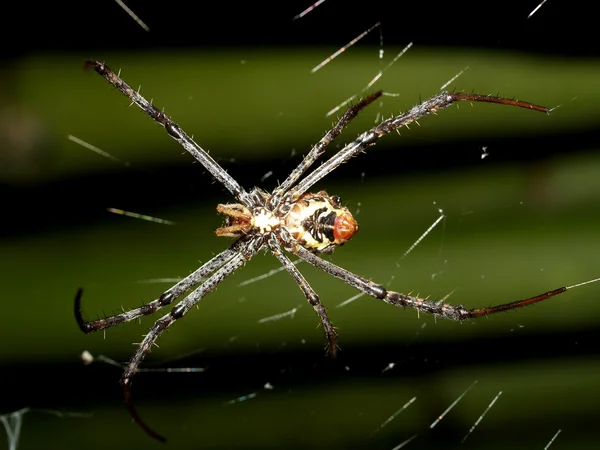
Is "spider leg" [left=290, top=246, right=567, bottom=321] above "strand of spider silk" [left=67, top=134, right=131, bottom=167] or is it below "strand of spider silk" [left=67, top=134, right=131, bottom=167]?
below

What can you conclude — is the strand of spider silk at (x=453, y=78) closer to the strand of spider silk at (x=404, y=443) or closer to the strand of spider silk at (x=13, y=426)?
the strand of spider silk at (x=404, y=443)

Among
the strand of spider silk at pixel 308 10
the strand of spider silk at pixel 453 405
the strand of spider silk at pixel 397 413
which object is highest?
the strand of spider silk at pixel 308 10

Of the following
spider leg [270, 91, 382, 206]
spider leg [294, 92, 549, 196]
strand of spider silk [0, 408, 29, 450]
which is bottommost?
strand of spider silk [0, 408, 29, 450]

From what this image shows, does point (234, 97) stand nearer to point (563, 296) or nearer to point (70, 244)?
point (70, 244)

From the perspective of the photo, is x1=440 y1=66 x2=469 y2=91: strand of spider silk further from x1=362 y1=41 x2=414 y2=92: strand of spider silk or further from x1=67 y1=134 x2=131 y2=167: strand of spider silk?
x1=67 y1=134 x2=131 y2=167: strand of spider silk

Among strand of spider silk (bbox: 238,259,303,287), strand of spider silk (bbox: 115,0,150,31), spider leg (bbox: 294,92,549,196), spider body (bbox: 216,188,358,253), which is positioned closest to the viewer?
spider leg (bbox: 294,92,549,196)

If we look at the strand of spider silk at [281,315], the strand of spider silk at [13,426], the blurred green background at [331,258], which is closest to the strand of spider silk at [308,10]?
the blurred green background at [331,258]

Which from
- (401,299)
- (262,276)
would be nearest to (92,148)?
(262,276)

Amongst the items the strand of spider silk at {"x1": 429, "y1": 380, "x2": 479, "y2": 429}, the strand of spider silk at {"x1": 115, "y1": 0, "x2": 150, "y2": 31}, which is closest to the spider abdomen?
the strand of spider silk at {"x1": 429, "y1": 380, "x2": 479, "y2": 429}

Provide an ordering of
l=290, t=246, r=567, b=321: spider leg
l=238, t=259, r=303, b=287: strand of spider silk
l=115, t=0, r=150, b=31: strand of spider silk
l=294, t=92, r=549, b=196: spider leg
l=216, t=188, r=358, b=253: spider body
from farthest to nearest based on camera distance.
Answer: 1. l=238, t=259, r=303, b=287: strand of spider silk
2. l=115, t=0, r=150, b=31: strand of spider silk
3. l=216, t=188, r=358, b=253: spider body
4. l=290, t=246, r=567, b=321: spider leg
5. l=294, t=92, r=549, b=196: spider leg
